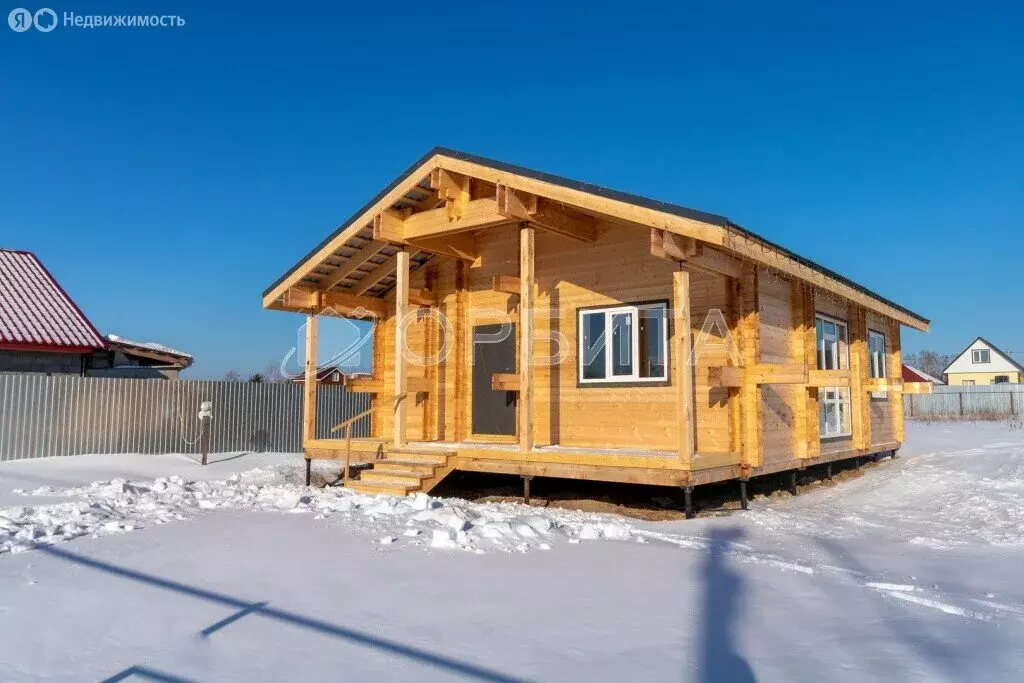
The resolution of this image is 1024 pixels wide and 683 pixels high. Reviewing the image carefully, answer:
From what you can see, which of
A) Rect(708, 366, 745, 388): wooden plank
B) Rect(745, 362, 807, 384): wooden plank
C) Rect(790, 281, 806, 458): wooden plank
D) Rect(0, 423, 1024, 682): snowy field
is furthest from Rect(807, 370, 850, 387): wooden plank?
Rect(0, 423, 1024, 682): snowy field

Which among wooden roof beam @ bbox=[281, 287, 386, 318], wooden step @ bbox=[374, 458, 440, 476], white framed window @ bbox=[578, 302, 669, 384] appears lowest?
wooden step @ bbox=[374, 458, 440, 476]

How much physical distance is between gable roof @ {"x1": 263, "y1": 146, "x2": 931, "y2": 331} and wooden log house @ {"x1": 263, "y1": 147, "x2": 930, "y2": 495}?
30 mm

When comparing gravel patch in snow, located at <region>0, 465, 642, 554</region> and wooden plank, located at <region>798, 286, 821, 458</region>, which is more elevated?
wooden plank, located at <region>798, 286, 821, 458</region>

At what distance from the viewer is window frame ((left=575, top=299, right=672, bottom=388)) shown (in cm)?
991

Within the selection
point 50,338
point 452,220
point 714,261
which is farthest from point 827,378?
point 50,338

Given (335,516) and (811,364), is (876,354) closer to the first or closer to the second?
(811,364)

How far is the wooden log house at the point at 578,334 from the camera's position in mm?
8820

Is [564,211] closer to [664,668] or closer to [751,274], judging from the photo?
[751,274]

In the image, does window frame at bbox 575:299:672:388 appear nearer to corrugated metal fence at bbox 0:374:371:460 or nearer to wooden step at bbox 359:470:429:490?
wooden step at bbox 359:470:429:490

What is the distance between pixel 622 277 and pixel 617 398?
5.56ft

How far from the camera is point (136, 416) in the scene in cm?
1498

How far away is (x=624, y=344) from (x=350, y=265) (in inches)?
186

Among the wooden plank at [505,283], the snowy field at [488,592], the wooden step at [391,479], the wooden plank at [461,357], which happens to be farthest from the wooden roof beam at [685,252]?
the wooden plank at [461,357]

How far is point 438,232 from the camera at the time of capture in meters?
10.5
